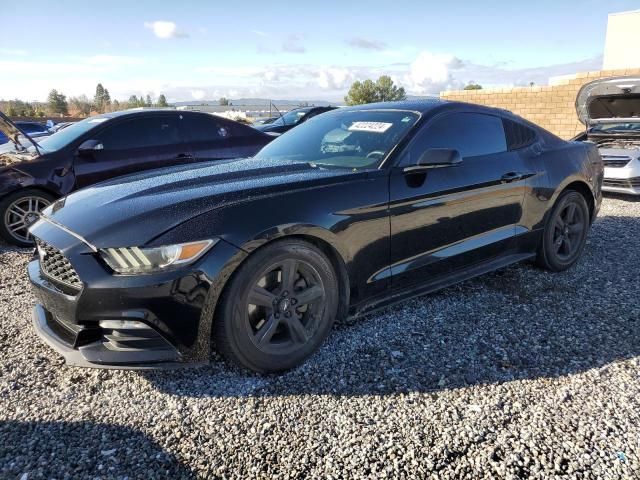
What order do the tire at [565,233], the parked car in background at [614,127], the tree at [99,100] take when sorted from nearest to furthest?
the tire at [565,233]
the parked car in background at [614,127]
the tree at [99,100]

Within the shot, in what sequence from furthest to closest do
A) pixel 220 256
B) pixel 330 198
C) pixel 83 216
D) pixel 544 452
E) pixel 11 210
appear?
pixel 11 210 → pixel 330 198 → pixel 83 216 → pixel 220 256 → pixel 544 452

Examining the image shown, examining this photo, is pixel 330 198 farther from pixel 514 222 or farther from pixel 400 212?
pixel 514 222

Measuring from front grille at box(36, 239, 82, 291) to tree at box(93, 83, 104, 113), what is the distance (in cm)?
4203

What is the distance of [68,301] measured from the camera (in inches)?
97.0

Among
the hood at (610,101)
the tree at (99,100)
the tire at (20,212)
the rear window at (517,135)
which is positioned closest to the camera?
the rear window at (517,135)

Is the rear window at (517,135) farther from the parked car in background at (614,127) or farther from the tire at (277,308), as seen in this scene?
the parked car in background at (614,127)

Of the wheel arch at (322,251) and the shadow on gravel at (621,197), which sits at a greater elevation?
the wheel arch at (322,251)

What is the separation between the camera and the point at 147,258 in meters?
2.39

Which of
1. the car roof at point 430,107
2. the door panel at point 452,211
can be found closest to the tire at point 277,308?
the door panel at point 452,211

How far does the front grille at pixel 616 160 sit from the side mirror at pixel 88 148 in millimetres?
7525

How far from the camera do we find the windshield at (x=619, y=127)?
25.5 feet

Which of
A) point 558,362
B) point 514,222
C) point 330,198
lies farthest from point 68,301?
point 514,222

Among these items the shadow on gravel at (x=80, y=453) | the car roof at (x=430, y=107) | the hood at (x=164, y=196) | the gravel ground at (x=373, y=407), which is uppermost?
the car roof at (x=430, y=107)

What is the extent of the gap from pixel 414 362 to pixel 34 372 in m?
2.21
